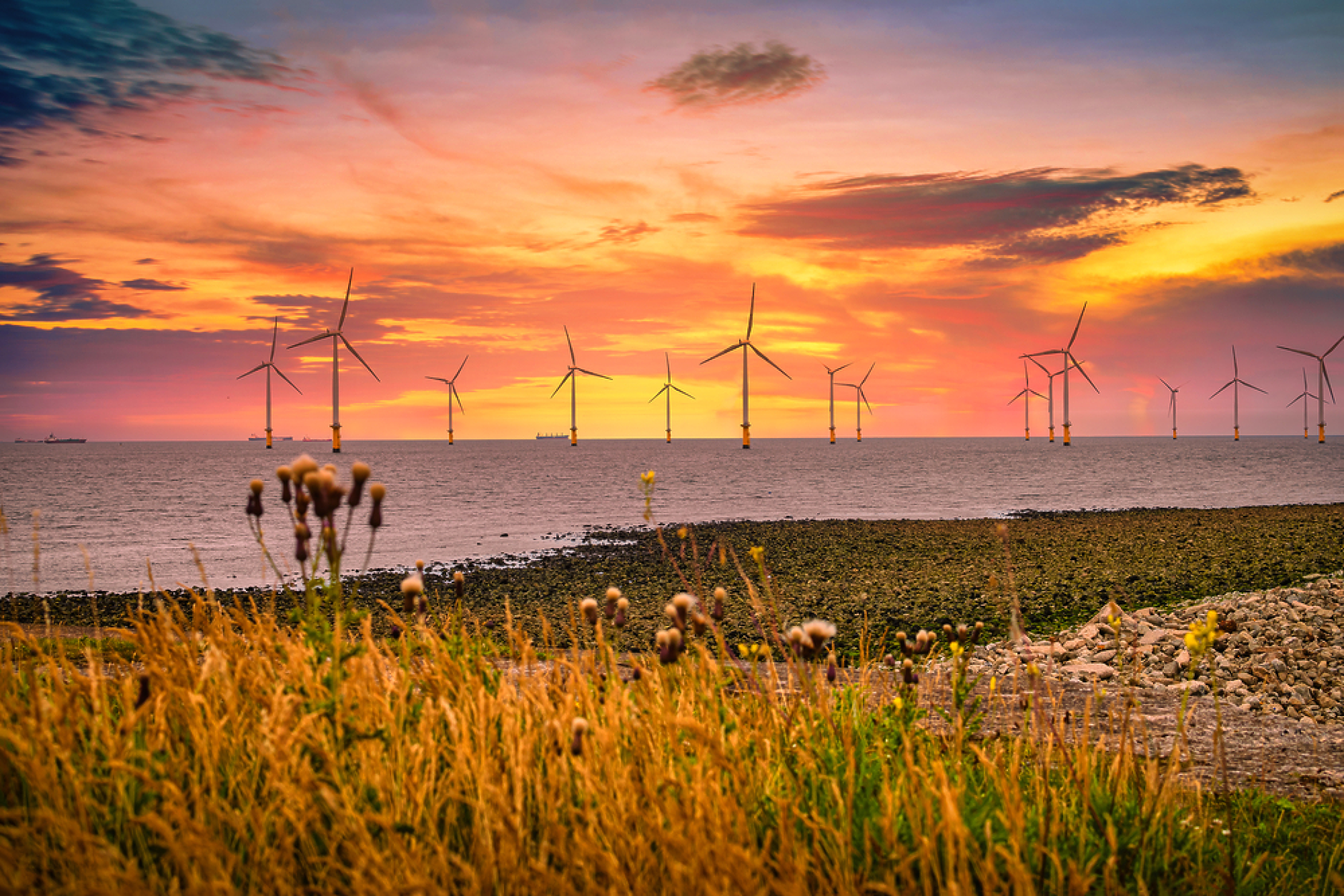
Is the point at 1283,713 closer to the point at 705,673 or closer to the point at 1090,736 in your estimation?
the point at 1090,736

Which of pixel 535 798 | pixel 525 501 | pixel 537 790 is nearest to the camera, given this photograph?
pixel 537 790

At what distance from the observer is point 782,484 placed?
269 feet

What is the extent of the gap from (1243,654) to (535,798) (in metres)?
11.1

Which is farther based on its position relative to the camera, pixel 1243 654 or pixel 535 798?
pixel 1243 654

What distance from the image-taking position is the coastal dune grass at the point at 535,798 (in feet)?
11.2

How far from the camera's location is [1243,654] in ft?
36.8

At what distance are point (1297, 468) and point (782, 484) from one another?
241 feet

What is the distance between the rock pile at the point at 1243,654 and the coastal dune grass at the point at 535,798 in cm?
398

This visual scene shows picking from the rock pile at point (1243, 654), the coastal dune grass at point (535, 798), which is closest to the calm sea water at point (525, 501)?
the coastal dune grass at point (535, 798)

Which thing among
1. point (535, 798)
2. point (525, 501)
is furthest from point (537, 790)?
point (525, 501)

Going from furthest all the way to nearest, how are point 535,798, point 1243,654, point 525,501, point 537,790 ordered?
point 525,501, point 1243,654, point 535,798, point 537,790

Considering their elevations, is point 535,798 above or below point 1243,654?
above

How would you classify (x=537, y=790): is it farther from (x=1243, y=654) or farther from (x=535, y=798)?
(x=1243, y=654)

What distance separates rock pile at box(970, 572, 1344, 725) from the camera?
963 centimetres
